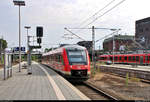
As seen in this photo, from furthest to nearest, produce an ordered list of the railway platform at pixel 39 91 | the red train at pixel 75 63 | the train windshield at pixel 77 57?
the train windshield at pixel 77 57 < the red train at pixel 75 63 < the railway platform at pixel 39 91

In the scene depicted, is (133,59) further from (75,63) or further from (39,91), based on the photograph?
(39,91)

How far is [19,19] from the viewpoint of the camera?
21625 mm

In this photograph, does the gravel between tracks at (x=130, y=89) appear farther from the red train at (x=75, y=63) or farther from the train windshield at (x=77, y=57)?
the train windshield at (x=77, y=57)

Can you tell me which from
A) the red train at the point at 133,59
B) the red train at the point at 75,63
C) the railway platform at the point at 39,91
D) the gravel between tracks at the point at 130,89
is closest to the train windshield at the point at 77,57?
the red train at the point at 75,63

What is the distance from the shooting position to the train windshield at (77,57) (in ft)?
49.5

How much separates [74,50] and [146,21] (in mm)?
64591

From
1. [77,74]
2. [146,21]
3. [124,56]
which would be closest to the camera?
[77,74]

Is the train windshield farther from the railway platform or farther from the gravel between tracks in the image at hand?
the railway platform

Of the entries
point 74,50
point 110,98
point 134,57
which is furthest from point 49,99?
point 134,57

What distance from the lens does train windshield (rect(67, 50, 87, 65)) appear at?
49.5 feet

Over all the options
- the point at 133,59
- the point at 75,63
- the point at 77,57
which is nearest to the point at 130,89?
the point at 75,63

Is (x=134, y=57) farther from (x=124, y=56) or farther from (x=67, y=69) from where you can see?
(x=67, y=69)

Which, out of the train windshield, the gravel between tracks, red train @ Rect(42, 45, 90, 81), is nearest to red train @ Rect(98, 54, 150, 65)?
the gravel between tracks

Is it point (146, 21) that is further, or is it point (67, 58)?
point (146, 21)
